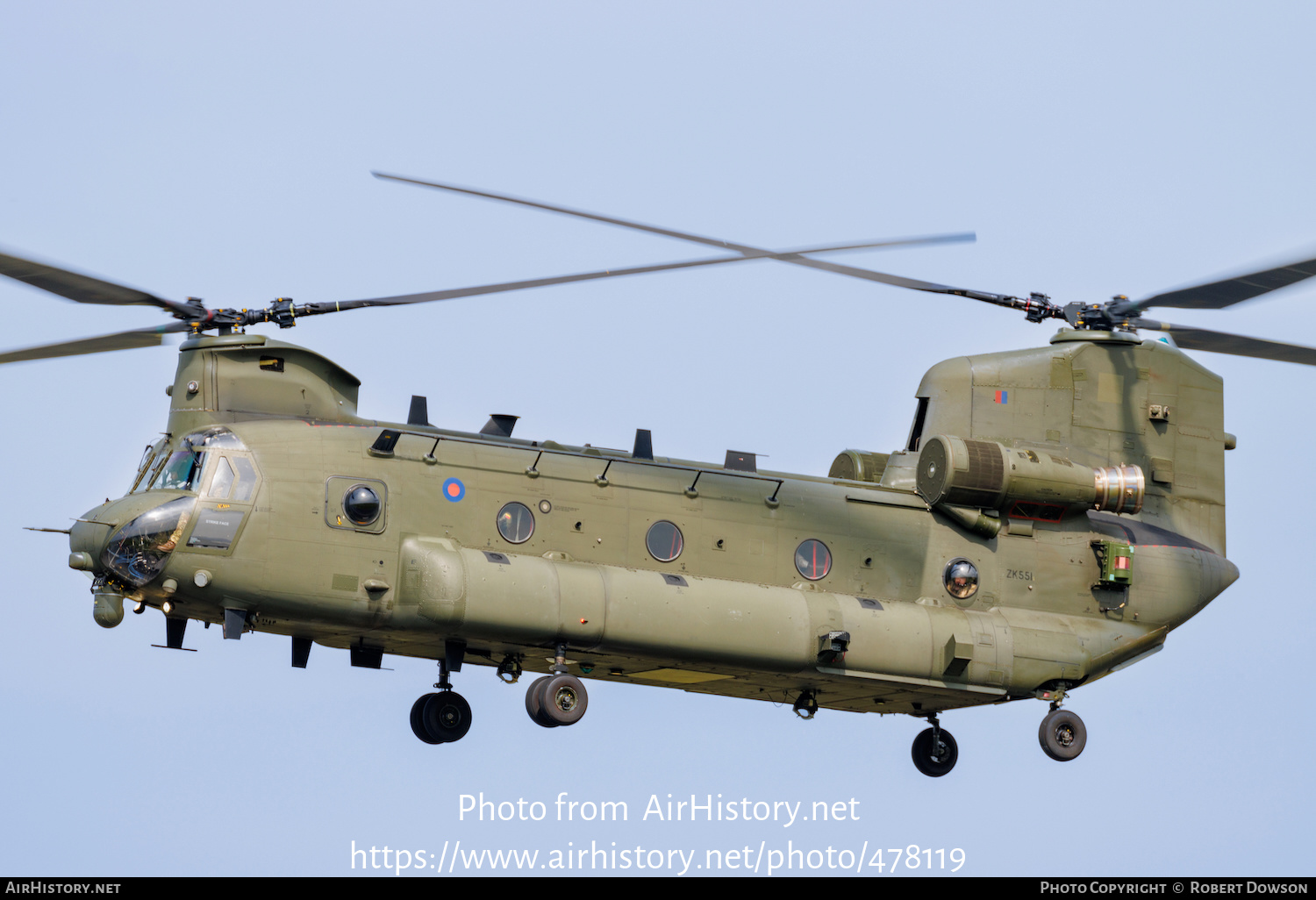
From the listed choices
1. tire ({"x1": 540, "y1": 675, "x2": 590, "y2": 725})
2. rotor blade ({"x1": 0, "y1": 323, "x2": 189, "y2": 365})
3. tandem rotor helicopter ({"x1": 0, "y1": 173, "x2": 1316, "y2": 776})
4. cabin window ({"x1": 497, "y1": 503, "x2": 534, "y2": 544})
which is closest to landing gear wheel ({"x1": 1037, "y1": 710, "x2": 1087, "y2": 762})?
tandem rotor helicopter ({"x1": 0, "y1": 173, "x2": 1316, "y2": 776})

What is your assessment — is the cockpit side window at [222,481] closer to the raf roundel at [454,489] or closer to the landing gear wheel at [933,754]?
the raf roundel at [454,489]

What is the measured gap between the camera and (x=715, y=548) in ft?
80.8

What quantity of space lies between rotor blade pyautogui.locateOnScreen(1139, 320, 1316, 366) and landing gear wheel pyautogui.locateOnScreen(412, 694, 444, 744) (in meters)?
12.1

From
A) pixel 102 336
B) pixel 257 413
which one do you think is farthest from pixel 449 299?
pixel 102 336

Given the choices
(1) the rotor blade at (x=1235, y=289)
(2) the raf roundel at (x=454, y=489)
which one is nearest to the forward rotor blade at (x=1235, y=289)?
(1) the rotor blade at (x=1235, y=289)

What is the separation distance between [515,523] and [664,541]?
82.4 inches

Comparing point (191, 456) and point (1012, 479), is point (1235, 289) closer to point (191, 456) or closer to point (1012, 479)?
point (1012, 479)

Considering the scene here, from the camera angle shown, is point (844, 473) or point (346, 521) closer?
point (346, 521)

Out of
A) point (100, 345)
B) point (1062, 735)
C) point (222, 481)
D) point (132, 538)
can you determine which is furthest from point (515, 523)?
point (1062, 735)

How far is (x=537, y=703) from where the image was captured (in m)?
22.9

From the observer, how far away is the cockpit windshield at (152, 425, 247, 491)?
2253 centimetres

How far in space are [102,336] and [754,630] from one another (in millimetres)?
9398

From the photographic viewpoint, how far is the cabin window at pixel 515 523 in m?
23.6
